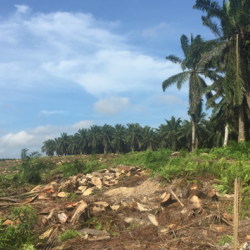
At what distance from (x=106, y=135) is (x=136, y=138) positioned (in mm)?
9330

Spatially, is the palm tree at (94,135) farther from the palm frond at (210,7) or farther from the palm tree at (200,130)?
the palm frond at (210,7)

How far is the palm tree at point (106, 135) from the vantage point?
59156 mm

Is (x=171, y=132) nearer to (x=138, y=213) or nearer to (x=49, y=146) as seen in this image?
(x=138, y=213)

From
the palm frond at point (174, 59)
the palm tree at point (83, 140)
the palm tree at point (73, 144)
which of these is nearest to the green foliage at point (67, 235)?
the palm frond at point (174, 59)

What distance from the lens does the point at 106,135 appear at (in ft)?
197

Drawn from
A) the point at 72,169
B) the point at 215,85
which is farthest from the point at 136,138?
the point at 72,169

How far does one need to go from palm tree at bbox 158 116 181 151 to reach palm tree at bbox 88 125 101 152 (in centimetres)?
2216

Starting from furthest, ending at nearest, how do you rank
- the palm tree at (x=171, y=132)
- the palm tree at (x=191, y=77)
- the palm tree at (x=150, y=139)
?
the palm tree at (x=150, y=139)
the palm tree at (x=171, y=132)
the palm tree at (x=191, y=77)

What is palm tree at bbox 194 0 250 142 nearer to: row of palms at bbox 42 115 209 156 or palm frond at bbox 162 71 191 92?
palm frond at bbox 162 71 191 92

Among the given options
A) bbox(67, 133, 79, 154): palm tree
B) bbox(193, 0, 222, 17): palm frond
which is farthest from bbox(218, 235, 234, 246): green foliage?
bbox(67, 133, 79, 154): palm tree

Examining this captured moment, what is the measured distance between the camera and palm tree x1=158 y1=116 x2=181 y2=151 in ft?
137

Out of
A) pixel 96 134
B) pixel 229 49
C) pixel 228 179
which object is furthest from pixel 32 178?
pixel 96 134

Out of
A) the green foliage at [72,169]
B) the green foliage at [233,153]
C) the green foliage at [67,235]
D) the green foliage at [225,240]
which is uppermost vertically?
the green foliage at [233,153]

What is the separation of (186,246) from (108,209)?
109 inches
